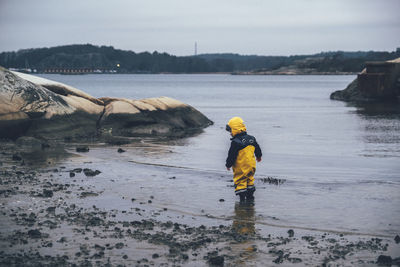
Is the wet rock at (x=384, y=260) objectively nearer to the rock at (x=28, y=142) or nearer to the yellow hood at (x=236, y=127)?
the yellow hood at (x=236, y=127)

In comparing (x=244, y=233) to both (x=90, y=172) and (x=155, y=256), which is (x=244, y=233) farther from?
(x=90, y=172)

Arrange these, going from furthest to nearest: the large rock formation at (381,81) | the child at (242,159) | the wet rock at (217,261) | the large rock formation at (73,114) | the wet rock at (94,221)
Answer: the large rock formation at (381,81) < the large rock formation at (73,114) < the child at (242,159) < the wet rock at (94,221) < the wet rock at (217,261)

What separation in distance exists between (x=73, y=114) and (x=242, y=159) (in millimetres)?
10730

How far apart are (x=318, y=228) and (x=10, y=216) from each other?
4.30 metres

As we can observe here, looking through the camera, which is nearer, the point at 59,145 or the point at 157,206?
the point at 157,206

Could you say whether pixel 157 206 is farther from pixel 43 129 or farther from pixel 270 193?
pixel 43 129

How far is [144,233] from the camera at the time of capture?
24.4 feet

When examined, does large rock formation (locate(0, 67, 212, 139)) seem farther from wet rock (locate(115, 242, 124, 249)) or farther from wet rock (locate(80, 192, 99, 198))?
wet rock (locate(115, 242, 124, 249))

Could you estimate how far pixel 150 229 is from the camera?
7.68 meters

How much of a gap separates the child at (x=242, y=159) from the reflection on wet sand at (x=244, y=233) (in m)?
0.25

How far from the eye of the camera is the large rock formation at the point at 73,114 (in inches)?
679

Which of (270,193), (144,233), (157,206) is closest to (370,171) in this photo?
(270,193)

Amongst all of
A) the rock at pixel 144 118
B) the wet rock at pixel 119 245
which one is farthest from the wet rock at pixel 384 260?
the rock at pixel 144 118

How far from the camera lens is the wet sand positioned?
6.45m
